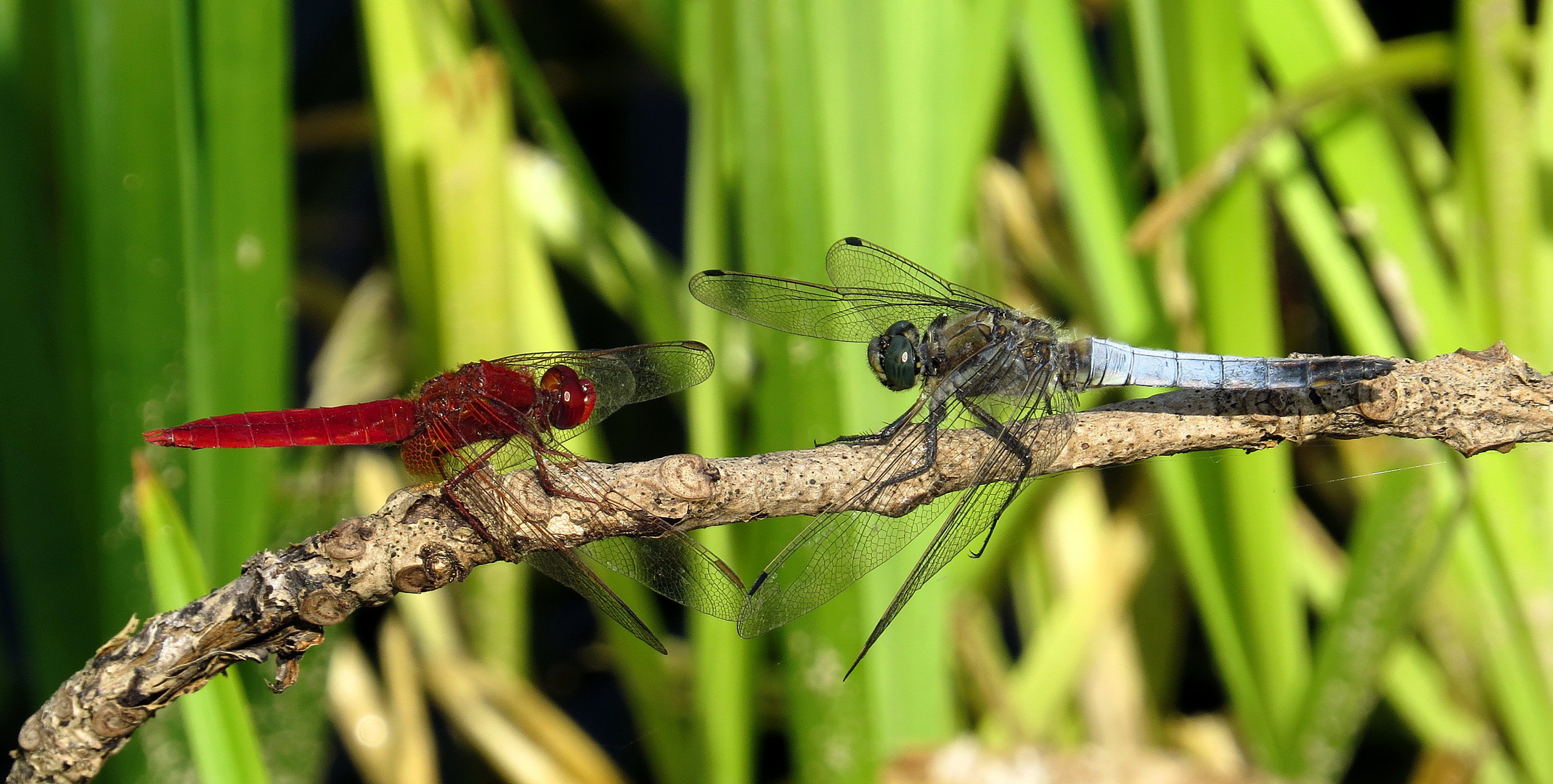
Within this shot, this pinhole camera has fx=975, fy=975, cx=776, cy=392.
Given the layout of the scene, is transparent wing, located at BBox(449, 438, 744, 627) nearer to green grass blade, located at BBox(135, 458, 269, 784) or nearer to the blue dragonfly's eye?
green grass blade, located at BBox(135, 458, 269, 784)

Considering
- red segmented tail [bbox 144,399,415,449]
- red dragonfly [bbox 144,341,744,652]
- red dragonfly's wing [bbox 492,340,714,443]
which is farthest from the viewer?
red dragonfly's wing [bbox 492,340,714,443]

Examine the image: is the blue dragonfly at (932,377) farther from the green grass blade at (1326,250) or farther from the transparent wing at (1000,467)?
the green grass blade at (1326,250)

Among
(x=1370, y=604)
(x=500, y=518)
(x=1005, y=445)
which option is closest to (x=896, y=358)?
(x=1005, y=445)

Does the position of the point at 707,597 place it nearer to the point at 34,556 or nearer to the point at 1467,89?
the point at 34,556

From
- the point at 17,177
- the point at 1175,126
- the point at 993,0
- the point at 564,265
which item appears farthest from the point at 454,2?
the point at 1175,126

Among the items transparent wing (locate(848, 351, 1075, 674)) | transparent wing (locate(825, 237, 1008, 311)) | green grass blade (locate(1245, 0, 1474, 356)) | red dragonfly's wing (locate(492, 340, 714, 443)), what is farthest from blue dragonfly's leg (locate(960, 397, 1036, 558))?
green grass blade (locate(1245, 0, 1474, 356))

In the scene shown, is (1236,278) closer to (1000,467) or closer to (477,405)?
(1000,467)
